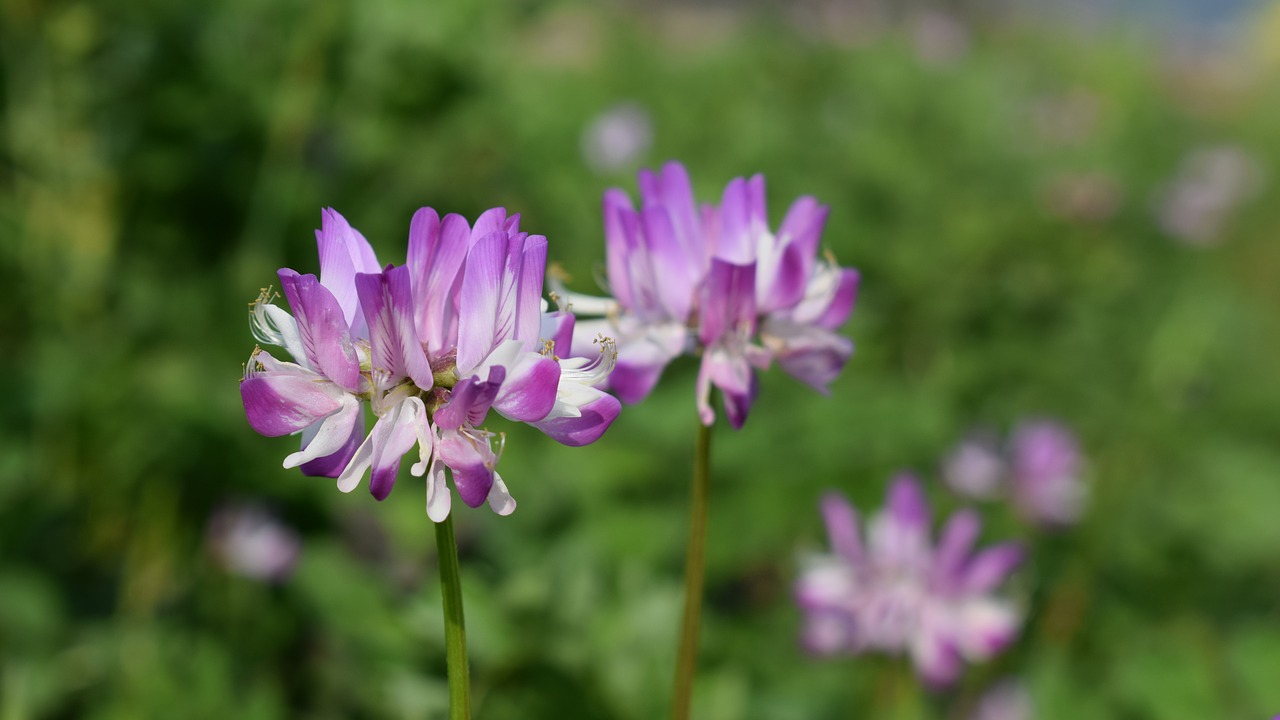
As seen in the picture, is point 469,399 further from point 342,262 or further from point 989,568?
point 989,568

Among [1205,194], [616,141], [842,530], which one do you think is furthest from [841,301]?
[1205,194]

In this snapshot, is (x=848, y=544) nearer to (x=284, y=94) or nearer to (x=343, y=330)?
(x=343, y=330)

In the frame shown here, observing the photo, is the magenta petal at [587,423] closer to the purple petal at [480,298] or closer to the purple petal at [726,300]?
the purple petal at [480,298]

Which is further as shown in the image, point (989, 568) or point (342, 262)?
point (989, 568)

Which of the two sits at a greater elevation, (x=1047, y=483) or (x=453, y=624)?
(x=453, y=624)

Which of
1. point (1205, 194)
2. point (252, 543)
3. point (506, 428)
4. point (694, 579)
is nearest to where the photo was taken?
point (694, 579)

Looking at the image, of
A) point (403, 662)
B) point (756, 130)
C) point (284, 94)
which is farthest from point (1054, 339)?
point (403, 662)
